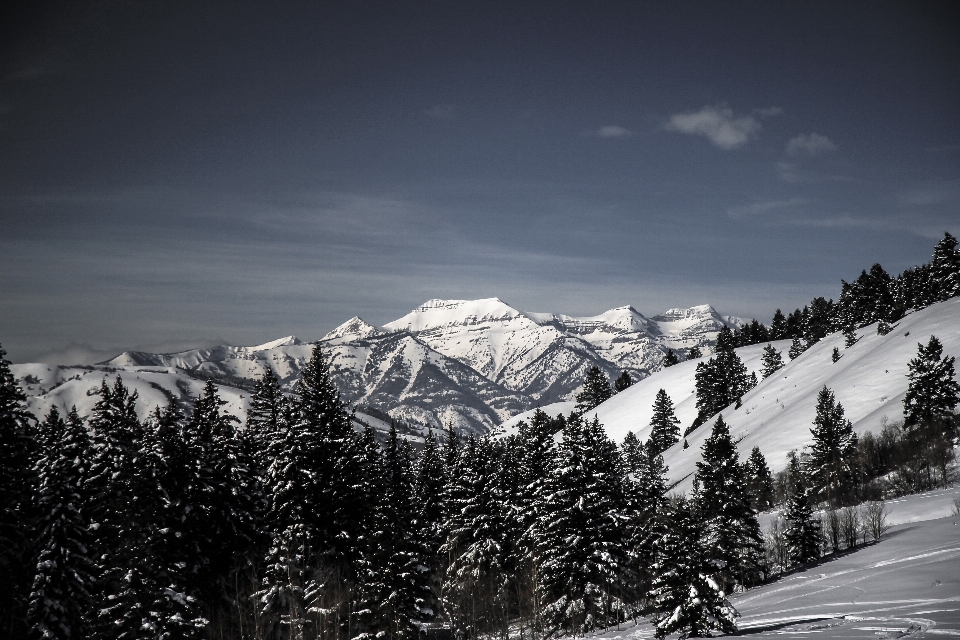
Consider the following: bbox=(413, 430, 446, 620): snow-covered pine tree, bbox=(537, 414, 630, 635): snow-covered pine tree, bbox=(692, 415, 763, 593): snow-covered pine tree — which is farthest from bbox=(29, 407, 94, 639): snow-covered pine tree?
bbox=(692, 415, 763, 593): snow-covered pine tree

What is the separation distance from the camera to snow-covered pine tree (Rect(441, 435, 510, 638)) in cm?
4303

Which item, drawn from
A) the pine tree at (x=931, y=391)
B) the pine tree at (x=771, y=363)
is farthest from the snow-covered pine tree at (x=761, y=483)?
the pine tree at (x=771, y=363)

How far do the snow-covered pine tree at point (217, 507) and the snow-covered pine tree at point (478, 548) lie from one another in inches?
565

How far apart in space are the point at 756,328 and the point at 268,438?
16175cm

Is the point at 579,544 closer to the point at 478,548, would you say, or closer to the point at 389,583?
the point at 478,548

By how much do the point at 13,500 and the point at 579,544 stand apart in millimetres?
28409

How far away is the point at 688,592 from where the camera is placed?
998 inches

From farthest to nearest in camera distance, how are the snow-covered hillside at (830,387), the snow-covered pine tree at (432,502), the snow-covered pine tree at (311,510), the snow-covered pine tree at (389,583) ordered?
the snow-covered hillside at (830,387)
the snow-covered pine tree at (432,502)
the snow-covered pine tree at (311,510)
the snow-covered pine tree at (389,583)

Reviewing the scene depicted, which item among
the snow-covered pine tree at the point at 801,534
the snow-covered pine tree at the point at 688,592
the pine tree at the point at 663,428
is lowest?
the snow-covered pine tree at the point at 801,534

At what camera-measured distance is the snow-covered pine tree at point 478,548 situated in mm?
43031

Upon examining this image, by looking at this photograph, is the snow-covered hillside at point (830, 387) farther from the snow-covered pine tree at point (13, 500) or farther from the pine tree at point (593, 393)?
the snow-covered pine tree at point (13, 500)

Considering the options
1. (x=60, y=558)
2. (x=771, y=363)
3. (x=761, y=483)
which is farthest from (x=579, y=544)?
(x=771, y=363)

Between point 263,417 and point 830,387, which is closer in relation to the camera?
point 263,417

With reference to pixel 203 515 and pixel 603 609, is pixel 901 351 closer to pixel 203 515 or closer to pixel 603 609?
pixel 603 609
